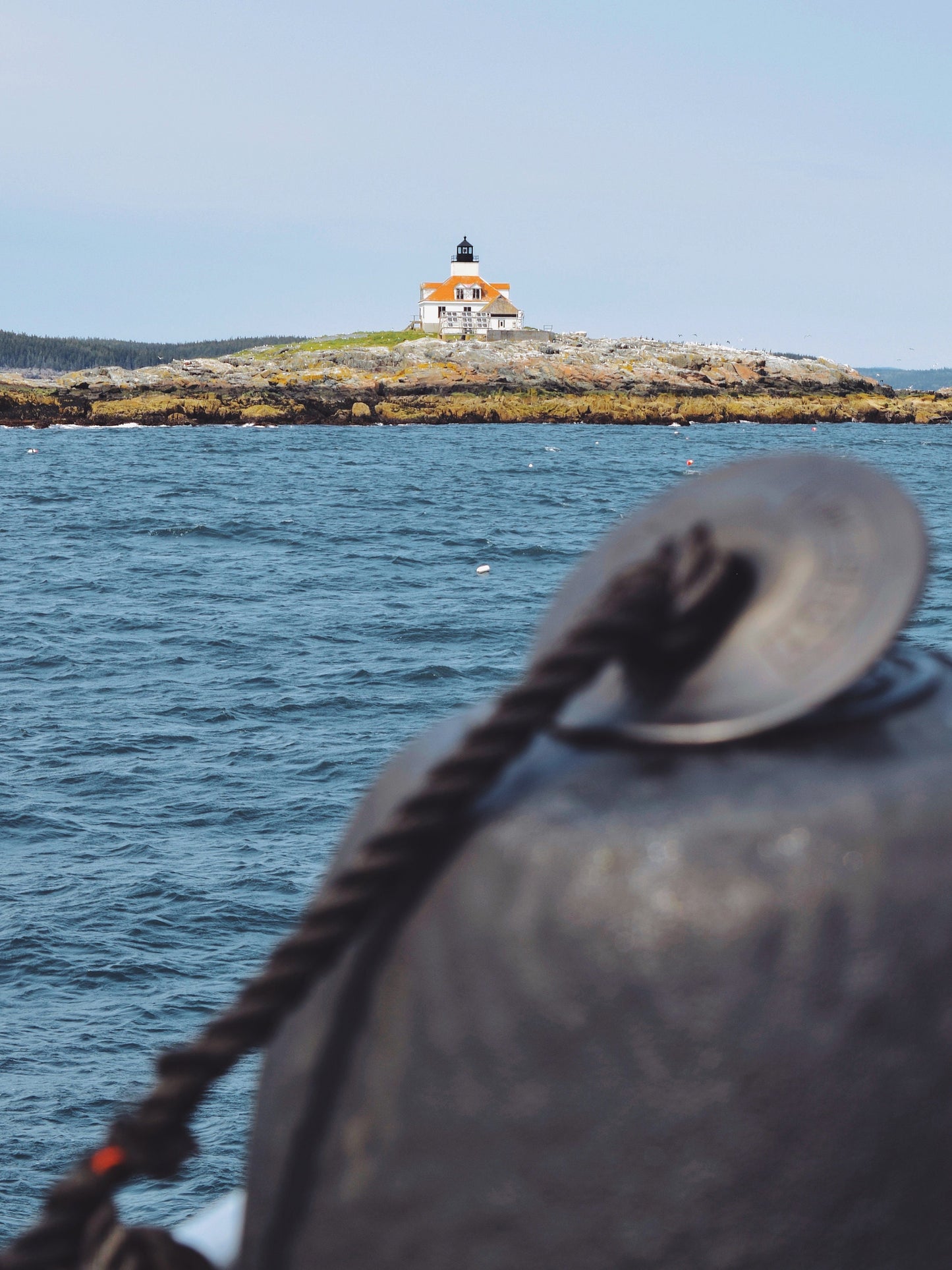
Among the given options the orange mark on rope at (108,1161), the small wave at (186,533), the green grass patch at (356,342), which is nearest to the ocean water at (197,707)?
the small wave at (186,533)

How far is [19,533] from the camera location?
4109cm

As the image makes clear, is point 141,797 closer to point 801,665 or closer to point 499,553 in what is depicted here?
point 801,665

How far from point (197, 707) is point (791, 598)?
19.2 metres

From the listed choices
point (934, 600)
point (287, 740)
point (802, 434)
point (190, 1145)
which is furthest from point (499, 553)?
point (802, 434)

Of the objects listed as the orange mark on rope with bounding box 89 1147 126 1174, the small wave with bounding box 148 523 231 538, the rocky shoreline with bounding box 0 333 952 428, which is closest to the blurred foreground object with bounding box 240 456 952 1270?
the orange mark on rope with bounding box 89 1147 126 1174

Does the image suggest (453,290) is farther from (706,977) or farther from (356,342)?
(706,977)

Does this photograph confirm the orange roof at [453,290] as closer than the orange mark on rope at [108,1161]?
No

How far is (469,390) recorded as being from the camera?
309 ft

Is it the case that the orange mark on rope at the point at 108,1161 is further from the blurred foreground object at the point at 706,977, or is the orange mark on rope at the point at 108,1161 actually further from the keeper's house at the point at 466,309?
the keeper's house at the point at 466,309

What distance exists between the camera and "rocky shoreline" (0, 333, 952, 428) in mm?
88125

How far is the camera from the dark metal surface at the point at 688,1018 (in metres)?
1.33

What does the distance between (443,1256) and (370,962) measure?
33 cm

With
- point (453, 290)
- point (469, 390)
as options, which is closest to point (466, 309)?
point (453, 290)

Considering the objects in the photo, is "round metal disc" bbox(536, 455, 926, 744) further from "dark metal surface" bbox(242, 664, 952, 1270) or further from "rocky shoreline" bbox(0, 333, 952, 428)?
"rocky shoreline" bbox(0, 333, 952, 428)
